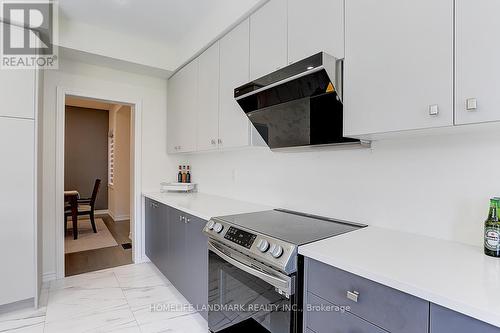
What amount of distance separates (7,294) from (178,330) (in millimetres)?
1394

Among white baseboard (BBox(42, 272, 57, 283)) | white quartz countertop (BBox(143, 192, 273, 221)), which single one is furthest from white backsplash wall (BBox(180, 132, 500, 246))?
white baseboard (BBox(42, 272, 57, 283))

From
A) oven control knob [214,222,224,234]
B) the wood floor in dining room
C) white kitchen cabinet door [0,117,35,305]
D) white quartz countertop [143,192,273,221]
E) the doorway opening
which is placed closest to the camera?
oven control knob [214,222,224,234]

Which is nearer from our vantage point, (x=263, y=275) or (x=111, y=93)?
(x=263, y=275)

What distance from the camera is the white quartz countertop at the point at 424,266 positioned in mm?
703

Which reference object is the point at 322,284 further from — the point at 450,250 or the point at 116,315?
the point at 116,315

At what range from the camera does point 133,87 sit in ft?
10.8

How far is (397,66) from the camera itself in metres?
1.10

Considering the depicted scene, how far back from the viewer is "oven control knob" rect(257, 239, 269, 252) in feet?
4.07

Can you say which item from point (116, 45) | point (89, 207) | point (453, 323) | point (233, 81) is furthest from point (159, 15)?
point (89, 207)

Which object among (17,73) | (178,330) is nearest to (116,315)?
(178,330)

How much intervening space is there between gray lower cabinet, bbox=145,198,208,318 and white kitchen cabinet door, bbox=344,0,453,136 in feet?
4.33

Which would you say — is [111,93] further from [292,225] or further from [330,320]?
[330,320]

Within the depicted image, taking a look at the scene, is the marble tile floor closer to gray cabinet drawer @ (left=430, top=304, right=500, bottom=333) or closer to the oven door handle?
the oven door handle

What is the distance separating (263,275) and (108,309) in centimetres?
Answer: 171
